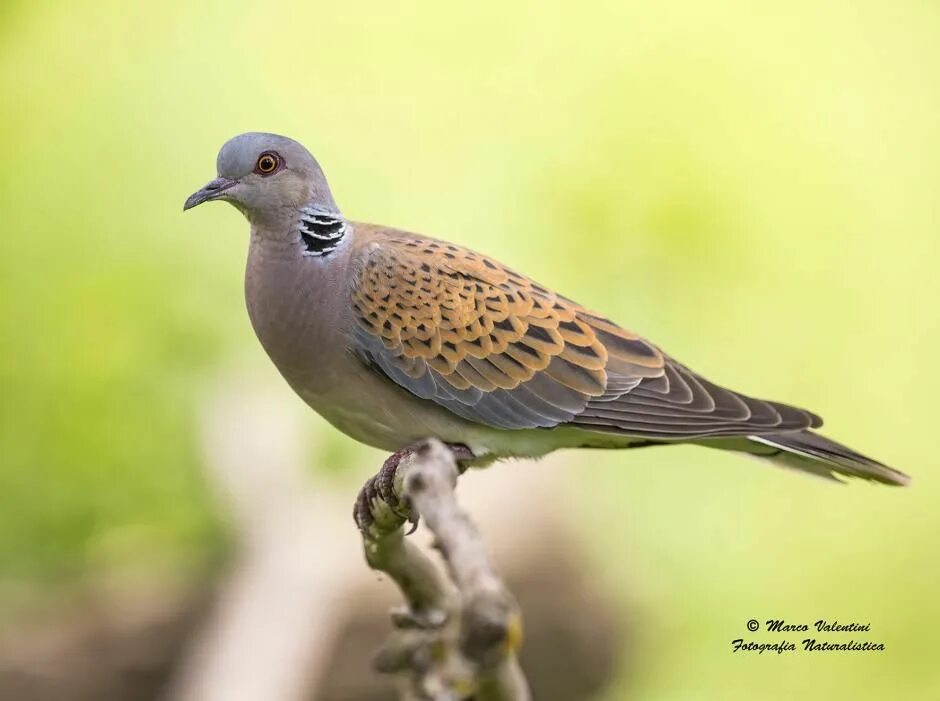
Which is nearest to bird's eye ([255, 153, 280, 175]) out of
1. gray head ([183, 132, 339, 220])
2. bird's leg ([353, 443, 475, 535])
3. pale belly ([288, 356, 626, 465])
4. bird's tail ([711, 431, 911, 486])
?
gray head ([183, 132, 339, 220])

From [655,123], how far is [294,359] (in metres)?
1.91

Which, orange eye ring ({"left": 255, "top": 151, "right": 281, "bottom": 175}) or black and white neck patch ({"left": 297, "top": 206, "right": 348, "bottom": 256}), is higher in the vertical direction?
orange eye ring ({"left": 255, "top": 151, "right": 281, "bottom": 175})

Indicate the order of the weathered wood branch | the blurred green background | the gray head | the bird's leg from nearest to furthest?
the weathered wood branch, the bird's leg, the gray head, the blurred green background

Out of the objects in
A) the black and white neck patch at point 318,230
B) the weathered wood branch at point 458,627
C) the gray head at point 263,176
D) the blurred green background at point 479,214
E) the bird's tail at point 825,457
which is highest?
the blurred green background at point 479,214

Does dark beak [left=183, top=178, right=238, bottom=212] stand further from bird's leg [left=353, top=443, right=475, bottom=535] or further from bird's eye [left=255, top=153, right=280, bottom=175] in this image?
bird's leg [left=353, top=443, right=475, bottom=535]

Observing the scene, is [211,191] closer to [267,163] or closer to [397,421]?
[267,163]

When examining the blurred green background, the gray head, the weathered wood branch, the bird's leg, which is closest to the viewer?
the weathered wood branch

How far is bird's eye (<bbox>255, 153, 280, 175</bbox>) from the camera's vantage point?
1836 millimetres

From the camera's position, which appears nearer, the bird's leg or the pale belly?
the bird's leg

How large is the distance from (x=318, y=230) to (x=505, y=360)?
40 cm

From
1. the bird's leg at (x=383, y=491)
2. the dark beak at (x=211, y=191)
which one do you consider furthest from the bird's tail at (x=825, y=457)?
the dark beak at (x=211, y=191)

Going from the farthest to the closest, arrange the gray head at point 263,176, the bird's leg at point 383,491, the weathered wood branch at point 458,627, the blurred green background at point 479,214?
the blurred green background at point 479,214 < the gray head at point 263,176 < the bird's leg at point 383,491 < the weathered wood branch at point 458,627

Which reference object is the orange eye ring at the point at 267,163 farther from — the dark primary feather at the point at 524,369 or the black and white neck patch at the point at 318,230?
the dark primary feather at the point at 524,369

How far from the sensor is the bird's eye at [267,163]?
1836 mm
